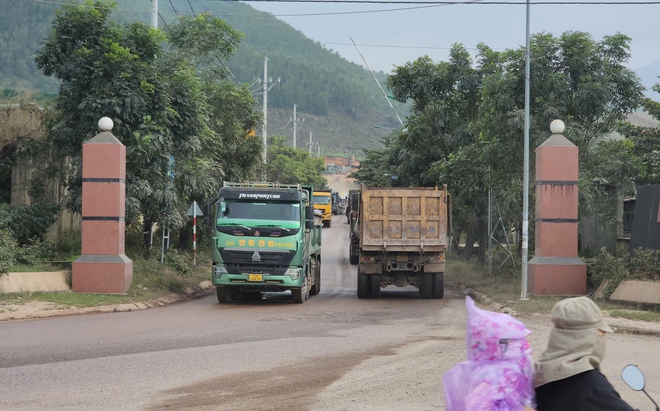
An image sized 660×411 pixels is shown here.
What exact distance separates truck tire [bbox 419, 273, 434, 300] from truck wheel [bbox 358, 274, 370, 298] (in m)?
1.55

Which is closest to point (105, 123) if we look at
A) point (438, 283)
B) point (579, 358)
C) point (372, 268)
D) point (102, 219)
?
point (102, 219)

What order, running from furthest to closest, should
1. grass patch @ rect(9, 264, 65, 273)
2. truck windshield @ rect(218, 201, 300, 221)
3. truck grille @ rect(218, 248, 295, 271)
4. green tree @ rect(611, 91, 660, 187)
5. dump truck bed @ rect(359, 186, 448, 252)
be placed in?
green tree @ rect(611, 91, 660, 187), dump truck bed @ rect(359, 186, 448, 252), truck windshield @ rect(218, 201, 300, 221), truck grille @ rect(218, 248, 295, 271), grass patch @ rect(9, 264, 65, 273)

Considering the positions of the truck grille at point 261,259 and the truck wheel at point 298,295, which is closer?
the truck grille at point 261,259

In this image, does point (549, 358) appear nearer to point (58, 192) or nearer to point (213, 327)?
point (213, 327)

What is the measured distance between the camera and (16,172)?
2612cm

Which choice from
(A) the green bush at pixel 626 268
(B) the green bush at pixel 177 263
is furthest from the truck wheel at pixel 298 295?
(A) the green bush at pixel 626 268

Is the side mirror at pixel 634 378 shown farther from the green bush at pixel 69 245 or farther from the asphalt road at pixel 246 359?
the green bush at pixel 69 245

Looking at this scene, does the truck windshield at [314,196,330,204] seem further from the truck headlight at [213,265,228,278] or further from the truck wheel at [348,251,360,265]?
the truck headlight at [213,265,228,278]

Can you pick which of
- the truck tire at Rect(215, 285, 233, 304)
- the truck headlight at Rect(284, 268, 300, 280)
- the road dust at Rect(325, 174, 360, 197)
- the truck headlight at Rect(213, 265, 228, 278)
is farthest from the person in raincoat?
the road dust at Rect(325, 174, 360, 197)

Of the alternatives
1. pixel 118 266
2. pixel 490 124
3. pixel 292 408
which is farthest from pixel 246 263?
pixel 292 408

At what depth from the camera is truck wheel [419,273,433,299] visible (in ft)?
77.2

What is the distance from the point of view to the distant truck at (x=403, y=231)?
22.6 meters

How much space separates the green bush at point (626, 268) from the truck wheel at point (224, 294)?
9.46 meters

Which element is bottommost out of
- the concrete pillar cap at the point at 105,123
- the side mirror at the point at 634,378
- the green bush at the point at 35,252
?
the green bush at the point at 35,252
